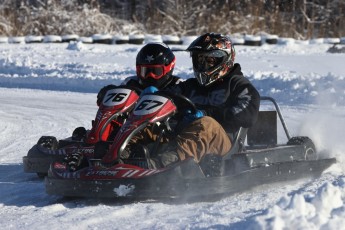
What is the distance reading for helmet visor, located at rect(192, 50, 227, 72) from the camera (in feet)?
21.2

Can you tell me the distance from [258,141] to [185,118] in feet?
4.65

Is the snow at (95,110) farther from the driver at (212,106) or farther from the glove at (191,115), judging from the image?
the glove at (191,115)

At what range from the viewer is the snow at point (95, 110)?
456 centimetres

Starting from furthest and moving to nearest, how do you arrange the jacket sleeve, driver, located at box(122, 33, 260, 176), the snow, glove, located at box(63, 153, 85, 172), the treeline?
the treeline
the jacket sleeve
driver, located at box(122, 33, 260, 176)
glove, located at box(63, 153, 85, 172)
the snow

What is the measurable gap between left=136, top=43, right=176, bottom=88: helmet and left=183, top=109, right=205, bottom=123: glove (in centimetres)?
133

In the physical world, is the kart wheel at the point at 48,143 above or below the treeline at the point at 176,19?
below

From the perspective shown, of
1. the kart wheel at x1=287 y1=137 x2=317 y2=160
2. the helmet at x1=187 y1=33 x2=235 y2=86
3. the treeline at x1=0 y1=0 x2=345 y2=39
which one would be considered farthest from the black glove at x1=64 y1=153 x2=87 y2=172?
the treeline at x1=0 y1=0 x2=345 y2=39

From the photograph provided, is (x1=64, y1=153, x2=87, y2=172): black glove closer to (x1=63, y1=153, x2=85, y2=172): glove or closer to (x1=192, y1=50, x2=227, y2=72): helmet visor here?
(x1=63, y1=153, x2=85, y2=172): glove

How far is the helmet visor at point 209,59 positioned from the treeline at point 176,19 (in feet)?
49.7

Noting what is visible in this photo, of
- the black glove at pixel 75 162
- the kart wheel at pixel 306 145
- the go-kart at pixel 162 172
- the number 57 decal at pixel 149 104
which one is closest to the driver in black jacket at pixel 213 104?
the go-kart at pixel 162 172

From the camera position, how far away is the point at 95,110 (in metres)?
11.4

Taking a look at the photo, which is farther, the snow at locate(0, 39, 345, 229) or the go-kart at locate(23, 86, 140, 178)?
the go-kart at locate(23, 86, 140, 178)

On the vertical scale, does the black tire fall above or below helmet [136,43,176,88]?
below

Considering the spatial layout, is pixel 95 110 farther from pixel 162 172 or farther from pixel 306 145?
pixel 162 172
